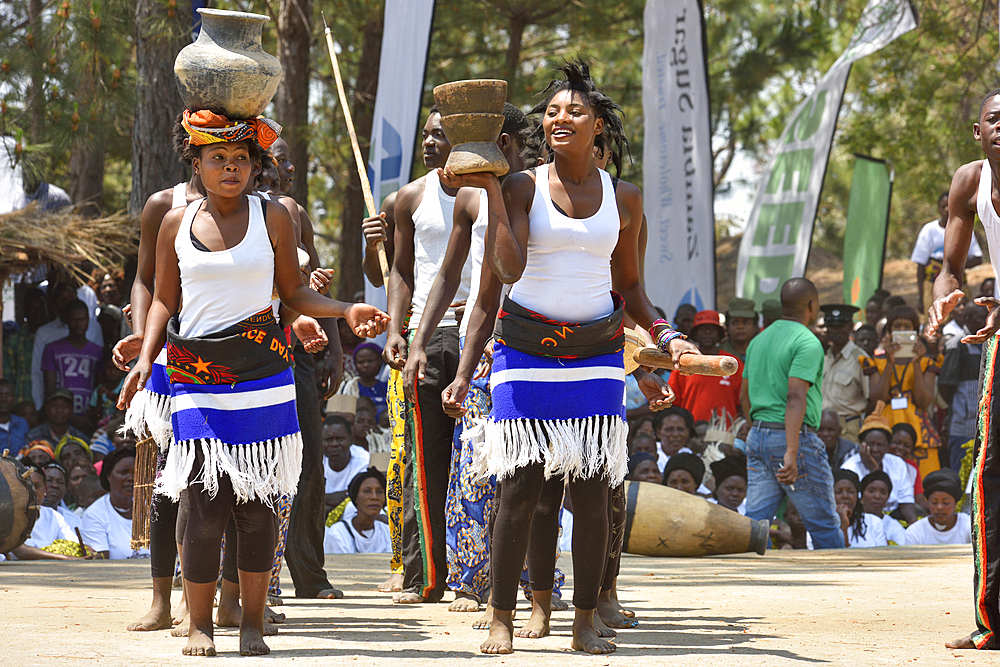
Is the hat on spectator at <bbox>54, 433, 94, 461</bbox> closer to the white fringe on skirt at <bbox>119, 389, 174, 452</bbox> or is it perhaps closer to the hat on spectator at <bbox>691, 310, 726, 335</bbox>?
the white fringe on skirt at <bbox>119, 389, 174, 452</bbox>

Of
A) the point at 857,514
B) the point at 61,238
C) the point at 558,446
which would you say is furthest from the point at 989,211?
the point at 61,238

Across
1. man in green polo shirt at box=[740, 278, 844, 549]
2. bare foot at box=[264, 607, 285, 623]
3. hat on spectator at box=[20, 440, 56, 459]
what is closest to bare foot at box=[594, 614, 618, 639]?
bare foot at box=[264, 607, 285, 623]

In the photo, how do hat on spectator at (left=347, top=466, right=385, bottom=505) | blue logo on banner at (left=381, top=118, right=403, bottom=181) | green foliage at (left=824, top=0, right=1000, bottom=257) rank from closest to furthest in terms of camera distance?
1. hat on spectator at (left=347, top=466, right=385, bottom=505)
2. blue logo on banner at (left=381, top=118, right=403, bottom=181)
3. green foliage at (left=824, top=0, right=1000, bottom=257)

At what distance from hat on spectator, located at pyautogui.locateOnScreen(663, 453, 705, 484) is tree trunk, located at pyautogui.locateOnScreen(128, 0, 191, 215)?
4.75 meters

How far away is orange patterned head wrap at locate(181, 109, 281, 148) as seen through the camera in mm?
4227

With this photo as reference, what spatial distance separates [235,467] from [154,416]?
85 centimetres

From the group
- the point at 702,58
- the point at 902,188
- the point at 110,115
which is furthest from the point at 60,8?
the point at 902,188

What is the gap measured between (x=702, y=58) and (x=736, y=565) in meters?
6.92

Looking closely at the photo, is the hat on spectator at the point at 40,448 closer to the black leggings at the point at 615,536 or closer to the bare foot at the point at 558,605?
the bare foot at the point at 558,605

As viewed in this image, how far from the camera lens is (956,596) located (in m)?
5.88

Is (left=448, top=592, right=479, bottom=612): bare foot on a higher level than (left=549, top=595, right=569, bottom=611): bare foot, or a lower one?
higher

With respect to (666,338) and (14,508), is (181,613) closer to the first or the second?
(666,338)

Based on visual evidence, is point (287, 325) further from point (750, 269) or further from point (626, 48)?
point (626, 48)

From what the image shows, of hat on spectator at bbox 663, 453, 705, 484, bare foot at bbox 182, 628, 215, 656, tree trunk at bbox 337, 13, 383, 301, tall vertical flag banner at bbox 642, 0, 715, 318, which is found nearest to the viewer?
bare foot at bbox 182, 628, 215, 656
